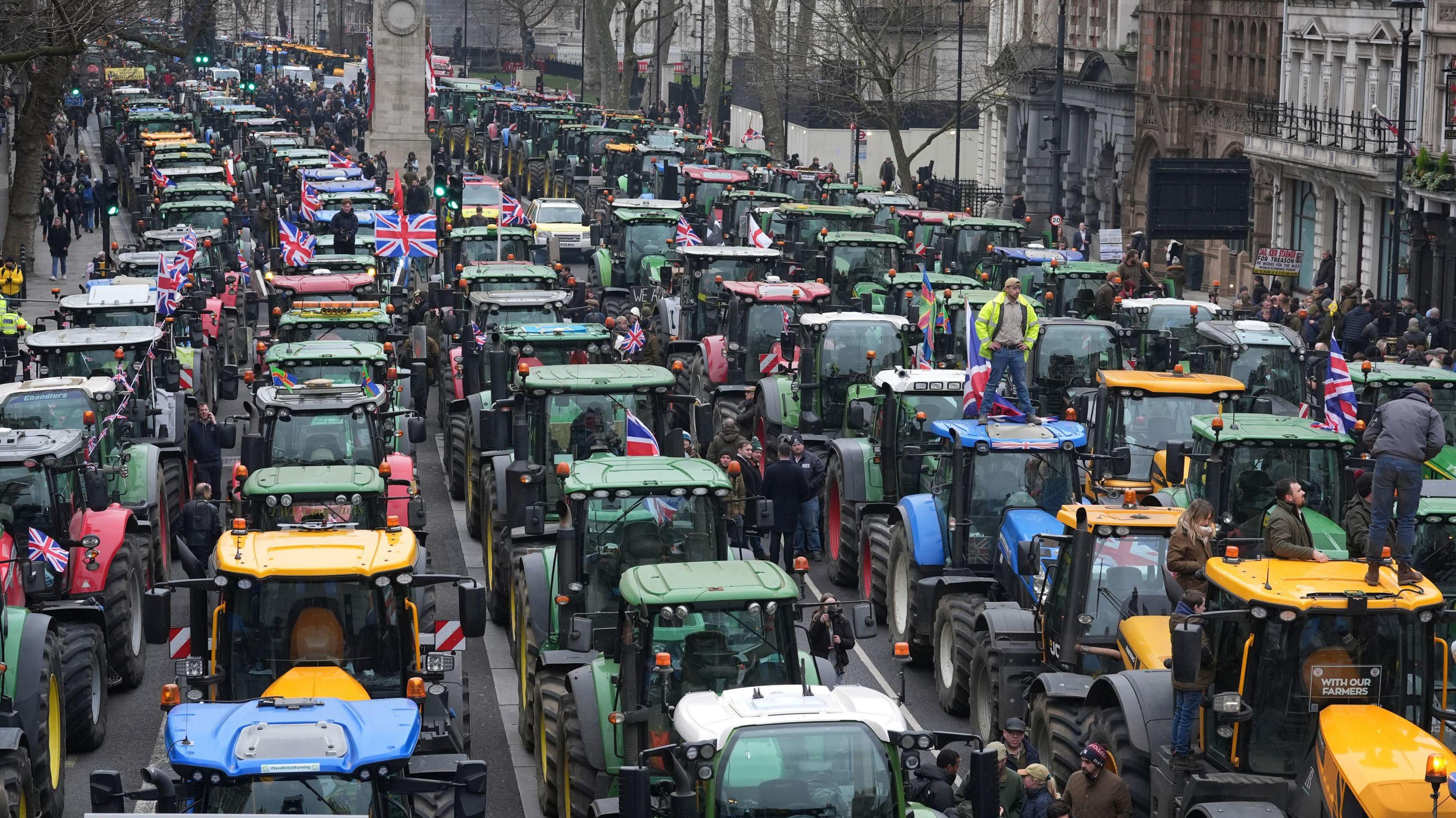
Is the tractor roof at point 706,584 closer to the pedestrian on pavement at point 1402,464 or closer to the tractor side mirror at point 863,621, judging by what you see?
the tractor side mirror at point 863,621

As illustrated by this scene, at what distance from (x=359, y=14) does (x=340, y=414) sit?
17358cm

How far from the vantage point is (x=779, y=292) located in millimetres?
27172

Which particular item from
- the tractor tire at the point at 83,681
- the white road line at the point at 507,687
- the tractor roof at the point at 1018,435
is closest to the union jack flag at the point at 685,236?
the white road line at the point at 507,687

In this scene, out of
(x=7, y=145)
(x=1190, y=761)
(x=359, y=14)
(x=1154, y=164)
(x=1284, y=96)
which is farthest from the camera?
(x=359, y=14)

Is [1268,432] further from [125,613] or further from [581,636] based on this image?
[125,613]

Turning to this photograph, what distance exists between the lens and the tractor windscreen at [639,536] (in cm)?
1489

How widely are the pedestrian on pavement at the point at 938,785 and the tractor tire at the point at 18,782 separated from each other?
16.8 ft

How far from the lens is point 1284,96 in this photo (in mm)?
51375

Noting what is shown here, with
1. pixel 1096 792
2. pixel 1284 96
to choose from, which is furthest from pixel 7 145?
pixel 1096 792

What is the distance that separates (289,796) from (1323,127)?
41693mm

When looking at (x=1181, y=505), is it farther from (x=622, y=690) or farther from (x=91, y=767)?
(x=91, y=767)

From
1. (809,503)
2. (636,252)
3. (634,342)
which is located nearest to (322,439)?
(809,503)

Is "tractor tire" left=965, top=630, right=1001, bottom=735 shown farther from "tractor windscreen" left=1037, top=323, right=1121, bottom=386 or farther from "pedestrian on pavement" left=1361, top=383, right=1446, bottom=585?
"tractor windscreen" left=1037, top=323, right=1121, bottom=386

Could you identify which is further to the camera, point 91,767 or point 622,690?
point 91,767
